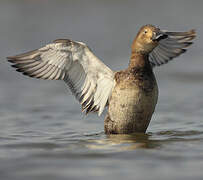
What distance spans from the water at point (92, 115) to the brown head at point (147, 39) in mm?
1254

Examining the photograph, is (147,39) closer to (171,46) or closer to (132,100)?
(132,100)

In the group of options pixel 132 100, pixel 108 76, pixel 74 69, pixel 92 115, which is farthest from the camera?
pixel 92 115

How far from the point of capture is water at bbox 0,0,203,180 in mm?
5961

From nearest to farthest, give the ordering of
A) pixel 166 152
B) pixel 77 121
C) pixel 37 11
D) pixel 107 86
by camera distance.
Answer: pixel 166 152
pixel 107 86
pixel 77 121
pixel 37 11

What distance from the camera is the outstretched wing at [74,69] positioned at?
7656 millimetres

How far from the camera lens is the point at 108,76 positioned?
25.7ft

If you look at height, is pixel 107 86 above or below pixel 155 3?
below

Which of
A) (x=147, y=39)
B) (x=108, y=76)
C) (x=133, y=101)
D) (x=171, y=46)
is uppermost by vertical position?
(x=171, y=46)

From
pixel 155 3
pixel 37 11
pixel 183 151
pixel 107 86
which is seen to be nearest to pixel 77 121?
pixel 107 86

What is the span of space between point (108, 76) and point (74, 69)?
522mm

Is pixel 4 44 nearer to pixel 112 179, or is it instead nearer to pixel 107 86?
pixel 107 86

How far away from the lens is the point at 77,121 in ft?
31.1

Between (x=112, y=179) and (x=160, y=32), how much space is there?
285cm

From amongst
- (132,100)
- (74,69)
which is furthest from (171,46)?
(74,69)
